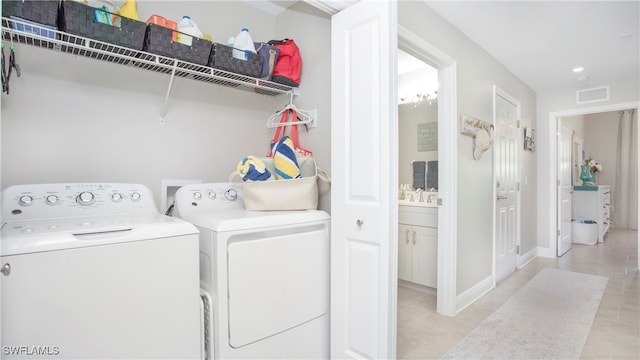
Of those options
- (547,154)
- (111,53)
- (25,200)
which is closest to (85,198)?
(25,200)

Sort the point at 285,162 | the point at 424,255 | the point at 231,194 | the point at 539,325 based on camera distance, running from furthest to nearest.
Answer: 1. the point at 424,255
2. the point at 539,325
3. the point at 231,194
4. the point at 285,162

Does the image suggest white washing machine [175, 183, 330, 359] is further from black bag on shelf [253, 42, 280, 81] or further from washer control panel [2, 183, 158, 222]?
black bag on shelf [253, 42, 280, 81]

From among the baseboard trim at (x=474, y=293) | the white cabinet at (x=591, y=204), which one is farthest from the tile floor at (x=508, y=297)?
the white cabinet at (x=591, y=204)

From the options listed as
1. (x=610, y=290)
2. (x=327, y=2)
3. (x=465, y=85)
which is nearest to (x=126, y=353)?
(x=327, y=2)

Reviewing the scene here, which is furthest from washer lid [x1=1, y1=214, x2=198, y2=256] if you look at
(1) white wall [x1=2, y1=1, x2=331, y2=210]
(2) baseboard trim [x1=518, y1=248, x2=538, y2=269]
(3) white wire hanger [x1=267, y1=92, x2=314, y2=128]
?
(2) baseboard trim [x1=518, y1=248, x2=538, y2=269]

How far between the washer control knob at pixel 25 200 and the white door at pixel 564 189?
5434mm

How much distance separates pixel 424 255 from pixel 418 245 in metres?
0.10

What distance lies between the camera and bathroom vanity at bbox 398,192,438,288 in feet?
9.58

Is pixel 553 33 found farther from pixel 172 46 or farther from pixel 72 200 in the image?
pixel 72 200

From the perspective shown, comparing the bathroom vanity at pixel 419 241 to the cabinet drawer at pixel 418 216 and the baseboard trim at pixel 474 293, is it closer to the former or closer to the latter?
the cabinet drawer at pixel 418 216

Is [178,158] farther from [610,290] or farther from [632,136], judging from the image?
[632,136]

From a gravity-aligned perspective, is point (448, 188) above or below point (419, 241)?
above

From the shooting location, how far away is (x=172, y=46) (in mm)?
1581

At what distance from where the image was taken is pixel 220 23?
2.12 metres
